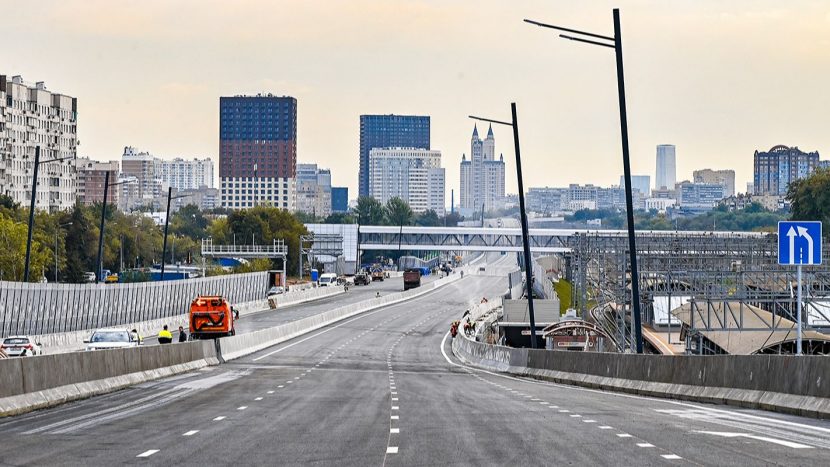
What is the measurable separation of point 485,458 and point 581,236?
Result: 68275mm

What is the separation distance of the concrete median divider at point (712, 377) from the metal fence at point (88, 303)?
2772 cm

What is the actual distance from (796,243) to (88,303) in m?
53.6

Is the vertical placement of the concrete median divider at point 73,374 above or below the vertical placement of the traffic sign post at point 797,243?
below

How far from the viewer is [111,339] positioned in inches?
2111

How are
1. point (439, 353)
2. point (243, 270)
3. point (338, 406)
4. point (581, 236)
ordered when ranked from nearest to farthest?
point (338, 406), point (439, 353), point (581, 236), point (243, 270)

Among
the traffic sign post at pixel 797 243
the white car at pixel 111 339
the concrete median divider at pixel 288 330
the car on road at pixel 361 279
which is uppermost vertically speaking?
the traffic sign post at pixel 797 243

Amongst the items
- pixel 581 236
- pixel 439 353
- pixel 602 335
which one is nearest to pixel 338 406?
pixel 602 335

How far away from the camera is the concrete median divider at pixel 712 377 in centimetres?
2350

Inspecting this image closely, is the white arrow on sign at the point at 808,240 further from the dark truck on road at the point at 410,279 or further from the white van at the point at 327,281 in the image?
the white van at the point at 327,281

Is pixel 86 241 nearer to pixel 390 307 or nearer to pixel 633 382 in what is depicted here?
pixel 390 307

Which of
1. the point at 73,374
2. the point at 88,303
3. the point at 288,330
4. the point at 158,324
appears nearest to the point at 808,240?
the point at 73,374

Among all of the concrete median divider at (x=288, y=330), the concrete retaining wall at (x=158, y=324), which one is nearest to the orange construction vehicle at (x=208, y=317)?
the concrete median divider at (x=288, y=330)

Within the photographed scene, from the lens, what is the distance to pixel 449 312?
417ft

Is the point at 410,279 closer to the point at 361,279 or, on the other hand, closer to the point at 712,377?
the point at 361,279
